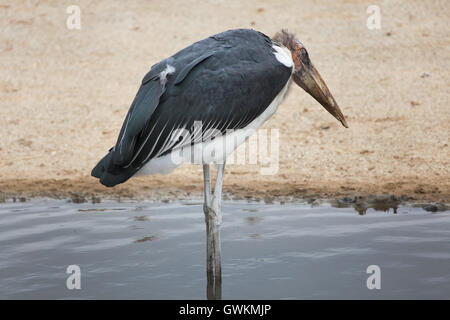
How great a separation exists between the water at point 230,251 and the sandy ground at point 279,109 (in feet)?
2.11

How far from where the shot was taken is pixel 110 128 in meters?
8.27

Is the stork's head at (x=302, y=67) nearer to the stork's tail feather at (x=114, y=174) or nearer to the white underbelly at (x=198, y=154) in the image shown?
the white underbelly at (x=198, y=154)

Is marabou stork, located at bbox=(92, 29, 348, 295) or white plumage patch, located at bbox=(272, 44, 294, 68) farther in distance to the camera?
white plumage patch, located at bbox=(272, 44, 294, 68)

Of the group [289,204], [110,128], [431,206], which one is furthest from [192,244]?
[110,128]

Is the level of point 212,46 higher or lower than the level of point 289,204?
higher

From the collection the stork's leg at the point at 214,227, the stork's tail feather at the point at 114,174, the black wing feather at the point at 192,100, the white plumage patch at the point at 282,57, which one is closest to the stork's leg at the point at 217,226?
the stork's leg at the point at 214,227

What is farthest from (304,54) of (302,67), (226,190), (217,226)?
(226,190)

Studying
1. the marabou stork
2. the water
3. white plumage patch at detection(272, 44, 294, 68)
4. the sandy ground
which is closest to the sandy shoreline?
Answer: the sandy ground

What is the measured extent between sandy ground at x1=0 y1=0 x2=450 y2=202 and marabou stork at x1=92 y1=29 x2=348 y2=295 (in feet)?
7.40

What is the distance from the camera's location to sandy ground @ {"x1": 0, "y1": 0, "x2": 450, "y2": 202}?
671cm

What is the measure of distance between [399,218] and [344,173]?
4.80 ft

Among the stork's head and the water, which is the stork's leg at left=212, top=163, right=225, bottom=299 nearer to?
the water

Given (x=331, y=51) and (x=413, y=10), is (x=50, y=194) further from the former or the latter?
(x=413, y=10)

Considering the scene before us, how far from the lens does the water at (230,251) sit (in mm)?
4098
